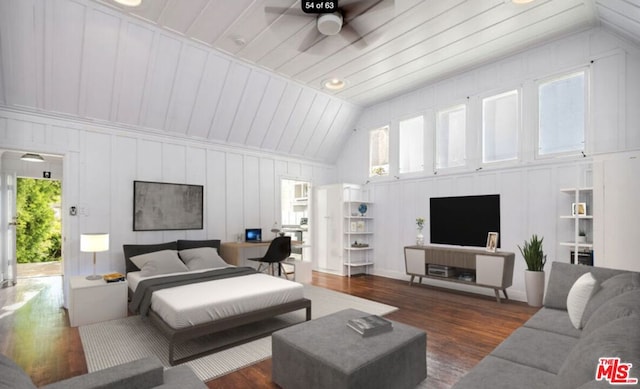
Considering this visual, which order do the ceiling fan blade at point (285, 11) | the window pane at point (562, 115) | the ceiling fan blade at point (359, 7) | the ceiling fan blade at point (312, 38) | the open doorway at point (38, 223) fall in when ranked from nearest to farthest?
the ceiling fan blade at point (285, 11) < the ceiling fan blade at point (359, 7) < the ceiling fan blade at point (312, 38) < the window pane at point (562, 115) < the open doorway at point (38, 223)

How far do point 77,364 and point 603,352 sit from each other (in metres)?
3.68

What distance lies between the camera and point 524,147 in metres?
4.79

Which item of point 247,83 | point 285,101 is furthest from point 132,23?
point 285,101

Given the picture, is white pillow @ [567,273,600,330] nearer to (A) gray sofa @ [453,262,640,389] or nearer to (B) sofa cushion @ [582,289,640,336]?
(A) gray sofa @ [453,262,640,389]

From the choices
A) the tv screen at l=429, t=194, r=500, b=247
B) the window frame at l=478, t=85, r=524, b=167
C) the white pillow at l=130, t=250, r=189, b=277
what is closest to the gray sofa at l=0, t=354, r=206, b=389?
the white pillow at l=130, t=250, r=189, b=277

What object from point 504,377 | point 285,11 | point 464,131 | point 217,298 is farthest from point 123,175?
point 464,131

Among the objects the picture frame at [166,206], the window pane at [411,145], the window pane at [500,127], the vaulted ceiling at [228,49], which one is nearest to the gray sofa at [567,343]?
the window pane at [500,127]

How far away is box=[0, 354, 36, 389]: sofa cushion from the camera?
1024mm

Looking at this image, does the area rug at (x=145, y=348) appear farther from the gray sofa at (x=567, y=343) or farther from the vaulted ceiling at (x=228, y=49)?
the vaulted ceiling at (x=228, y=49)

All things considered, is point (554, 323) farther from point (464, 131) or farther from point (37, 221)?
point (37, 221)

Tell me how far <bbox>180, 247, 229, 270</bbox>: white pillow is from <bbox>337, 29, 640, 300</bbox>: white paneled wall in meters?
3.50

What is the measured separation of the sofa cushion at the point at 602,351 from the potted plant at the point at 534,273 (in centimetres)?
344

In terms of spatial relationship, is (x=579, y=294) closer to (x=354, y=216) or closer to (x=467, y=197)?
(x=467, y=197)

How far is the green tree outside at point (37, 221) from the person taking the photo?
839 cm
